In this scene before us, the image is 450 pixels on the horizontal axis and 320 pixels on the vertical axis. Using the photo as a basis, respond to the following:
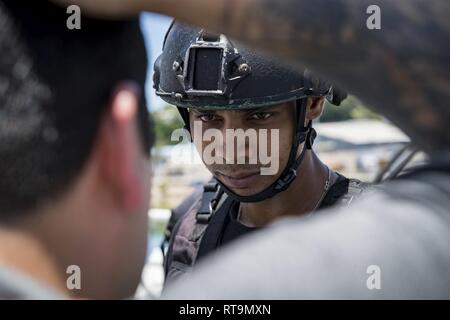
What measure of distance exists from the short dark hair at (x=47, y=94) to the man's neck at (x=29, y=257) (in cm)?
3

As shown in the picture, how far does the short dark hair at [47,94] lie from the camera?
89cm

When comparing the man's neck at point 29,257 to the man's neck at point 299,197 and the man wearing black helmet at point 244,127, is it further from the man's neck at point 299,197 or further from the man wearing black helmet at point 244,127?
the man's neck at point 299,197

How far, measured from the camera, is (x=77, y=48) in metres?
0.93

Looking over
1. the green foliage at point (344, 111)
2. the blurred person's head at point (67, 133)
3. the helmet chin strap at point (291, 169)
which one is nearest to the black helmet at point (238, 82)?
the helmet chin strap at point (291, 169)

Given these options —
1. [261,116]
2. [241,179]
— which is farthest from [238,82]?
A: [241,179]

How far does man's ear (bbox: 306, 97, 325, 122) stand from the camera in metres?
2.49

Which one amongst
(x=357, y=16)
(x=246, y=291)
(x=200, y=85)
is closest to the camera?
(x=246, y=291)

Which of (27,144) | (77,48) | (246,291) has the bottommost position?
(246,291)

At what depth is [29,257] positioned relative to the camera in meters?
0.91

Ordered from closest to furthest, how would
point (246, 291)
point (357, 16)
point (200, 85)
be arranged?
1. point (246, 291)
2. point (357, 16)
3. point (200, 85)

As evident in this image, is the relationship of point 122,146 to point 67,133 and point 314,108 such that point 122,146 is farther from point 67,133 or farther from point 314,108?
point 314,108
